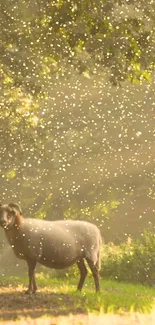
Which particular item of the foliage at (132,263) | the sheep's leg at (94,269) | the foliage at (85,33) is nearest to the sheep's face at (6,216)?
the sheep's leg at (94,269)

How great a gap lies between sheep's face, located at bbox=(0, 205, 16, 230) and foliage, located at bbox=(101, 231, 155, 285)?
939 centimetres

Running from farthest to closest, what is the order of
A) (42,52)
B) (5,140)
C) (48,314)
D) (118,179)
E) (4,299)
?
(118,179) → (5,140) → (42,52) → (4,299) → (48,314)

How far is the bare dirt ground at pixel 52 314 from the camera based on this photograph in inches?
363

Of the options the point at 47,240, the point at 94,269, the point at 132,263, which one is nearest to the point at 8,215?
the point at 47,240

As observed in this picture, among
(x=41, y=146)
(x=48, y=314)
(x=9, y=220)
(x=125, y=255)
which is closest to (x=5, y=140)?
(x=41, y=146)

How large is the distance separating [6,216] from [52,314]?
2557 millimetres

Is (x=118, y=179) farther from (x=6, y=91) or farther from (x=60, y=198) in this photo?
(x=6, y=91)

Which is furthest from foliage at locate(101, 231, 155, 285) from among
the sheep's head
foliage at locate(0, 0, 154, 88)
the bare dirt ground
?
the sheep's head

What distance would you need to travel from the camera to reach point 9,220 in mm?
11430

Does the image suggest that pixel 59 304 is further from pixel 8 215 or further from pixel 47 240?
pixel 8 215

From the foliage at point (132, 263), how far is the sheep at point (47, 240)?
7.69 metres

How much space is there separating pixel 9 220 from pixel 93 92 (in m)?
32.4

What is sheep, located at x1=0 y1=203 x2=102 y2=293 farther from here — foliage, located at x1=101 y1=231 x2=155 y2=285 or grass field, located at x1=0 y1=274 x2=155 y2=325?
foliage, located at x1=101 y1=231 x2=155 y2=285

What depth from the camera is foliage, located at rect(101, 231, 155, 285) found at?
65.0 feet
